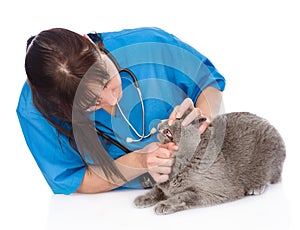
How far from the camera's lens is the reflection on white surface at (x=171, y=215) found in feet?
3.80

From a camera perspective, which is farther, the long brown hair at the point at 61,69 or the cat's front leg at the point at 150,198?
the cat's front leg at the point at 150,198

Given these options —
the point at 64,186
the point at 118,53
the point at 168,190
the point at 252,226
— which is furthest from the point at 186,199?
the point at 118,53

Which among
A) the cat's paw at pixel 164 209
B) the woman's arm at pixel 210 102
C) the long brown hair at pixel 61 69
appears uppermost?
the long brown hair at pixel 61 69

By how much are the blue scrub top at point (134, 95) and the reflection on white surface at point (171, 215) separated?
0.10 metres

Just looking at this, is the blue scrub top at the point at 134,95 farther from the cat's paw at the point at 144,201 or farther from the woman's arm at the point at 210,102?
the cat's paw at the point at 144,201

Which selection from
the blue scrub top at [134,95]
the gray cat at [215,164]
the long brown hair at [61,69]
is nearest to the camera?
the long brown hair at [61,69]

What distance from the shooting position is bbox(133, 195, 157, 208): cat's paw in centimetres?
128

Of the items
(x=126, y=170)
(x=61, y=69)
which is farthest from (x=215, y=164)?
(x=61, y=69)

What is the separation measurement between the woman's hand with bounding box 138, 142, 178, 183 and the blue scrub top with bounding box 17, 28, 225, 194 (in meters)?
0.14

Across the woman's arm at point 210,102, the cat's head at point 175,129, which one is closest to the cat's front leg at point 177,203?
the cat's head at point 175,129

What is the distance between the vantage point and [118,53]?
4.85 ft

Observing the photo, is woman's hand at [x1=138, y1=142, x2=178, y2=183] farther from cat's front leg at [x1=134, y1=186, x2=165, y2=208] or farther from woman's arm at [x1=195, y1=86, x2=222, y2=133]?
woman's arm at [x1=195, y1=86, x2=222, y2=133]

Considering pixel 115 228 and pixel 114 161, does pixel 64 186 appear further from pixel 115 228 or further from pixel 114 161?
pixel 115 228

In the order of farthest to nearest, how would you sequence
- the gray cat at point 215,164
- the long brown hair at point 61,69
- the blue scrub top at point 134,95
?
the blue scrub top at point 134,95 → the gray cat at point 215,164 → the long brown hair at point 61,69
